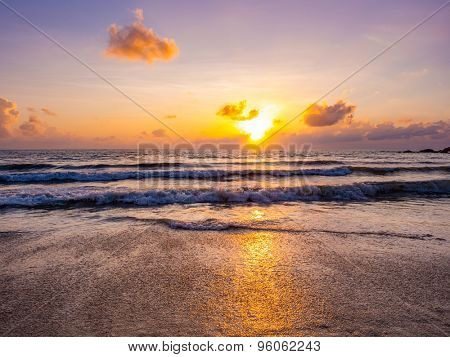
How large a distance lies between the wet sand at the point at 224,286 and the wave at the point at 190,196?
4759mm

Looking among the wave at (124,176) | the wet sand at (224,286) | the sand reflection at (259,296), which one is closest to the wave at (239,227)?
the wet sand at (224,286)

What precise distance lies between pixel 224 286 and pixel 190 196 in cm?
799

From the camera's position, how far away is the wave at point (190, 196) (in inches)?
422

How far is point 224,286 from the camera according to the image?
3854 millimetres

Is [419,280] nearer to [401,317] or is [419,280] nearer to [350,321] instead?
[401,317]

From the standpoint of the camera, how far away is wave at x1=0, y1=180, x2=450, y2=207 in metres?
10.7

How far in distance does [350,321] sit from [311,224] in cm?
459

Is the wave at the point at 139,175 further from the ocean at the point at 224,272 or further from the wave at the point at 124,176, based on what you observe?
the ocean at the point at 224,272

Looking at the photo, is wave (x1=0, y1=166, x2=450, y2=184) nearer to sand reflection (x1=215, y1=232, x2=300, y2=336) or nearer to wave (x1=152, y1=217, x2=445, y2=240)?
wave (x1=152, y1=217, x2=445, y2=240)

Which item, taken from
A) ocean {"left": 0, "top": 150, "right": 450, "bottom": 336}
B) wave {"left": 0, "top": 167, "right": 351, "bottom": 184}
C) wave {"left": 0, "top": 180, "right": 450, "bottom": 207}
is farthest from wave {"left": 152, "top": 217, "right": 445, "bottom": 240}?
wave {"left": 0, "top": 167, "right": 351, "bottom": 184}

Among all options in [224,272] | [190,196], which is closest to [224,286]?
[224,272]

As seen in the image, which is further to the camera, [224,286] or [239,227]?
[239,227]

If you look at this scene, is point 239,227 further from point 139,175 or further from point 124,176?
point 139,175
